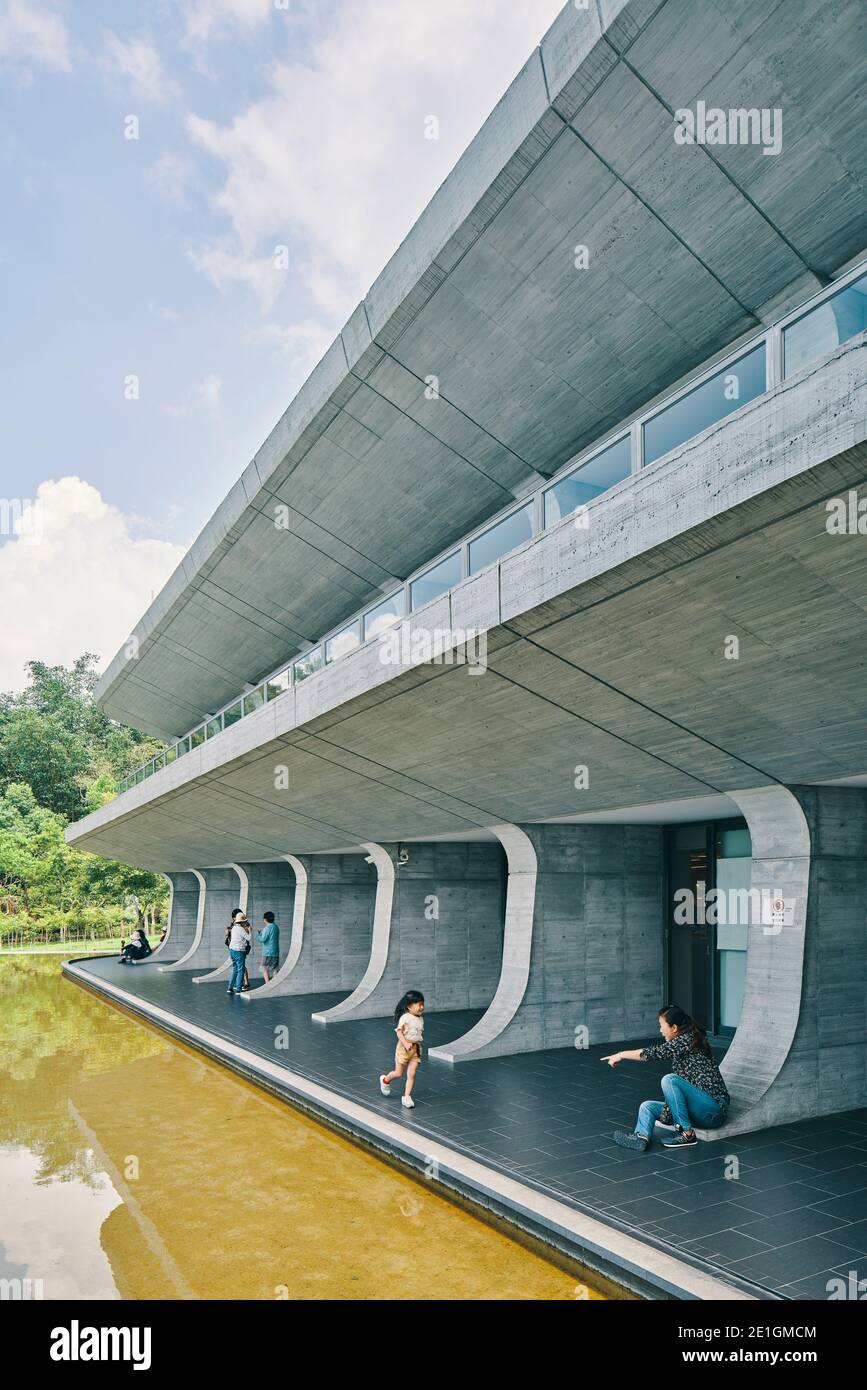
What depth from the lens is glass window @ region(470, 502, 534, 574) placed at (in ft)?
28.2

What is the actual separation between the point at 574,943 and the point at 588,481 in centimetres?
844

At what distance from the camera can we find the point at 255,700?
1594 cm

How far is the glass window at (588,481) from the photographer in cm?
738

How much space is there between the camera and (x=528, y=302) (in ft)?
32.8

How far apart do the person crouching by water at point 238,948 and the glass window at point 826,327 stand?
61.6 ft

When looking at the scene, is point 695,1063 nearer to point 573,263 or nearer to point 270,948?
point 573,263

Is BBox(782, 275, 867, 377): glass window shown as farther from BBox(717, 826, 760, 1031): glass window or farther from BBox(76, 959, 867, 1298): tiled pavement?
BBox(717, 826, 760, 1031): glass window

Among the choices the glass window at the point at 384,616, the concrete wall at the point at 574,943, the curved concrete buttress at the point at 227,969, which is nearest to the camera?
the glass window at the point at 384,616

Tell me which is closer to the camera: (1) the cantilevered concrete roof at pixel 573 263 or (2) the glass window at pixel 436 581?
(1) the cantilevered concrete roof at pixel 573 263

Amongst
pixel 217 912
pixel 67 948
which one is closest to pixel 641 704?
pixel 217 912

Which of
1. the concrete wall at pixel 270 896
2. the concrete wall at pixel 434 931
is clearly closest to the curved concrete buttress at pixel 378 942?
the concrete wall at pixel 434 931

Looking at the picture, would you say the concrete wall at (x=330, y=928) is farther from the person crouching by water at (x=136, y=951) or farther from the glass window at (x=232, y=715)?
the person crouching by water at (x=136, y=951)

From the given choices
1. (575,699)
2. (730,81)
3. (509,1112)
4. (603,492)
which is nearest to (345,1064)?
(509,1112)
